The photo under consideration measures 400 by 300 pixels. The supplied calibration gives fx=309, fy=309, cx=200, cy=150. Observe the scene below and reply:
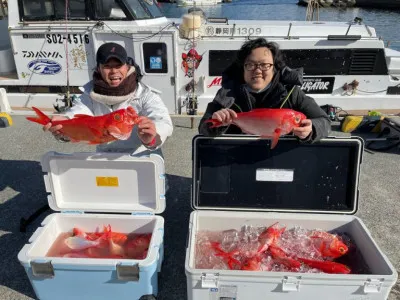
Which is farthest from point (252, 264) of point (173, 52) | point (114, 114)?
point (173, 52)

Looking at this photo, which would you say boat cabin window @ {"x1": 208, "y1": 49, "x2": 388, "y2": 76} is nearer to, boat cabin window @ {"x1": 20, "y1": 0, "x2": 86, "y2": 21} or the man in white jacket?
boat cabin window @ {"x1": 20, "y1": 0, "x2": 86, "y2": 21}

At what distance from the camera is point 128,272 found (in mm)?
2004

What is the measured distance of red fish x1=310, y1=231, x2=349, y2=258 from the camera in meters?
2.27

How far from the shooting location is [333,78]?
581 centimetres

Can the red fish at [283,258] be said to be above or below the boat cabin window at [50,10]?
below

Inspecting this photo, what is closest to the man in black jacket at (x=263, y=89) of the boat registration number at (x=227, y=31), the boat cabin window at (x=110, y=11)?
the boat registration number at (x=227, y=31)

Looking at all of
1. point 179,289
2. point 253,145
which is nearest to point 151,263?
point 179,289

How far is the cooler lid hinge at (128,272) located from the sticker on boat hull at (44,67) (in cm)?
499

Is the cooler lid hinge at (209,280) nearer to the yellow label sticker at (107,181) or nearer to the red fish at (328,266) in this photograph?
the red fish at (328,266)

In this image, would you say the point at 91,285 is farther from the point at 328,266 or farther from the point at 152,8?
the point at 152,8

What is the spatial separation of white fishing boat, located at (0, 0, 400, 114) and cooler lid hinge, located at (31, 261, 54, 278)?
13.8ft

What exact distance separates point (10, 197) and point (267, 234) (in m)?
3.00

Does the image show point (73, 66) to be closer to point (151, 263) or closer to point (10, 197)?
point (10, 197)

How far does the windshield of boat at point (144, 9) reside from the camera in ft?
18.6
